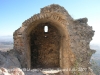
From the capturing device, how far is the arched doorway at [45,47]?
13016 millimetres

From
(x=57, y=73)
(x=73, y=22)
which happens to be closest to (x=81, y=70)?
(x=57, y=73)

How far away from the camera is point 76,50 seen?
31.8 ft

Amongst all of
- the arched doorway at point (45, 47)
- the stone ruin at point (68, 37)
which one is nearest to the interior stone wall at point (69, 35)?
the stone ruin at point (68, 37)

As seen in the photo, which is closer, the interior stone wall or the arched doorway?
the interior stone wall

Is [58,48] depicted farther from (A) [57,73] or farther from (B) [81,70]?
(B) [81,70]

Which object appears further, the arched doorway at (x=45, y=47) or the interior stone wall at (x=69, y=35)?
the arched doorway at (x=45, y=47)

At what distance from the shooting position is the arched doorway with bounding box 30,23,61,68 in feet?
42.7

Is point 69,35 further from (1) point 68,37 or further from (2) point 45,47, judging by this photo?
(2) point 45,47

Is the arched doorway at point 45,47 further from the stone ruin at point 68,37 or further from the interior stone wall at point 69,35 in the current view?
the interior stone wall at point 69,35

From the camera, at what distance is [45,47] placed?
13375 millimetres

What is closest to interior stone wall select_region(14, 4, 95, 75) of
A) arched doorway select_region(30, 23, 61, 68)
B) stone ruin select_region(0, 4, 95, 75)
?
Answer: stone ruin select_region(0, 4, 95, 75)

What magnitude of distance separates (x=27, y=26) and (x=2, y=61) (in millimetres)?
2712

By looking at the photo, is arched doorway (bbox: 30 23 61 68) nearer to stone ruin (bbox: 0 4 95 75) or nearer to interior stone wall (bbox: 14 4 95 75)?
stone ruin (bbox: 0 4 95 75)

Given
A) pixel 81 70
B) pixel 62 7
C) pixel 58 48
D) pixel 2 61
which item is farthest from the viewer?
pixel 58 48
